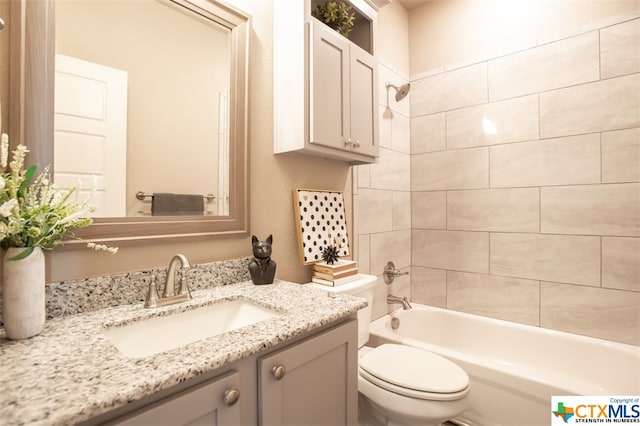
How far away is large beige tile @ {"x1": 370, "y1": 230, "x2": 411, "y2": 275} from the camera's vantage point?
226 centimetres

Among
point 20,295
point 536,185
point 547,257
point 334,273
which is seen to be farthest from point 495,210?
point 20,295

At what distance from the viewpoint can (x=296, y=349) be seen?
884 mm

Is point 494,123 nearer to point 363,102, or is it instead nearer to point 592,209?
point 592,209

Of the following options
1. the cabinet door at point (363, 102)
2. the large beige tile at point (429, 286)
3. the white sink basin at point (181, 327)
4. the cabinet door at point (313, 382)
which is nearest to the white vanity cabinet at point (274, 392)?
the cabinet door at point (313, 382)

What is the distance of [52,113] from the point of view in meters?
0.93

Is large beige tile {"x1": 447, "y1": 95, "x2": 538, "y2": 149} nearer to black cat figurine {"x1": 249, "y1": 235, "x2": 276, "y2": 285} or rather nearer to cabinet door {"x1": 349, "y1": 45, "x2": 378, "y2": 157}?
cabinet door {"x1": 349, "y1": 45, "x2": 378, "y2": 157}

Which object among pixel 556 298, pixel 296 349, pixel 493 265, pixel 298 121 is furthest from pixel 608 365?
pixel 298 121

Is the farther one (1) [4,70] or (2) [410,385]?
(2) [410,385]

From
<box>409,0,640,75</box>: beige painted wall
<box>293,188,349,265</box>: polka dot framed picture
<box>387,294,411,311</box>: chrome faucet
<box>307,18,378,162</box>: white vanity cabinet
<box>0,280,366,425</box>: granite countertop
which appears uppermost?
<box>409,0,640,75</box>: beige painted wall

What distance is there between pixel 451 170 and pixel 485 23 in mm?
1065

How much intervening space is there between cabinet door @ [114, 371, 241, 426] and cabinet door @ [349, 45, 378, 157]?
123 cm

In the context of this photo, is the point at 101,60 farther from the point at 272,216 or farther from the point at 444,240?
the point at 444,240

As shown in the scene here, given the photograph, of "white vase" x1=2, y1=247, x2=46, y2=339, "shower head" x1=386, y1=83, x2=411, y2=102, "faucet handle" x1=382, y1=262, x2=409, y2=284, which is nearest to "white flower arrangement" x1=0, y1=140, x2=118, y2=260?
"white vase" x1=2, y1=247, x2=46, y2=339

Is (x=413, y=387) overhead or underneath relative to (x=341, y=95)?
underneath
